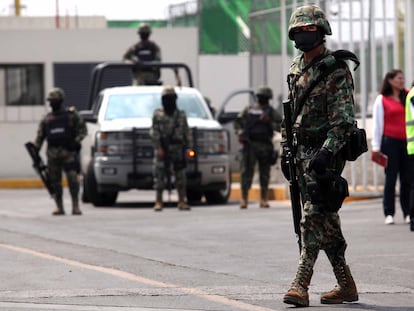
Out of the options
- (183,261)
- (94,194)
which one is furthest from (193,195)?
(183,261)

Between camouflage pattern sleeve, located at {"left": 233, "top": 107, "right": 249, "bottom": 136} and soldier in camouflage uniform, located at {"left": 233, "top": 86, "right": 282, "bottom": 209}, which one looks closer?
soldier in camouflage uniform, located at {"left": 233, "top": 86, "right": 282, "bottom": 209}

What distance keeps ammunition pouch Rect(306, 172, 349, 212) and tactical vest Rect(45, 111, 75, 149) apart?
12.0 metres

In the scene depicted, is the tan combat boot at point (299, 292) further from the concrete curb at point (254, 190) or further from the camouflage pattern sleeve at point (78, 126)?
the concrete curb at point (254, 190)

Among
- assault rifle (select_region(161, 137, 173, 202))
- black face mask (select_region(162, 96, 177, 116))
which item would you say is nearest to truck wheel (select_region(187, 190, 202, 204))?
assault rifle (select_region(161, 137, 173, 202))

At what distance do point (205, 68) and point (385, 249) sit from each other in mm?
30910

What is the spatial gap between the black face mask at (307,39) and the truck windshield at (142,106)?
14.2 m

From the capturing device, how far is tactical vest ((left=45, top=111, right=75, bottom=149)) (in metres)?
21.4

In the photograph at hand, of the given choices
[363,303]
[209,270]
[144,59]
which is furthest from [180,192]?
[363,303]

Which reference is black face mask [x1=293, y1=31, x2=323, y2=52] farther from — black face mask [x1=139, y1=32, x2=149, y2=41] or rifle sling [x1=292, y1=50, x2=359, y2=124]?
black face mask [x1=139, y1=32, x2=149, y2=41]

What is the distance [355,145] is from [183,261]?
3.58 metres

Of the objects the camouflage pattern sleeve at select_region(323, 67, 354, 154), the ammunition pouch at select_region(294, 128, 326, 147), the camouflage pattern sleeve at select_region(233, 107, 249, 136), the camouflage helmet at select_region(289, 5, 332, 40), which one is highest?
the camouflage helmet at select_region(289, 5, 332, 40)

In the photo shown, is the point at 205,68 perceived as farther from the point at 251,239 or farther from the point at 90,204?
the point at 251,239

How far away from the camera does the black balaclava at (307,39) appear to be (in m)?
9.68

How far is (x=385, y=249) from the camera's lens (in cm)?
1393
